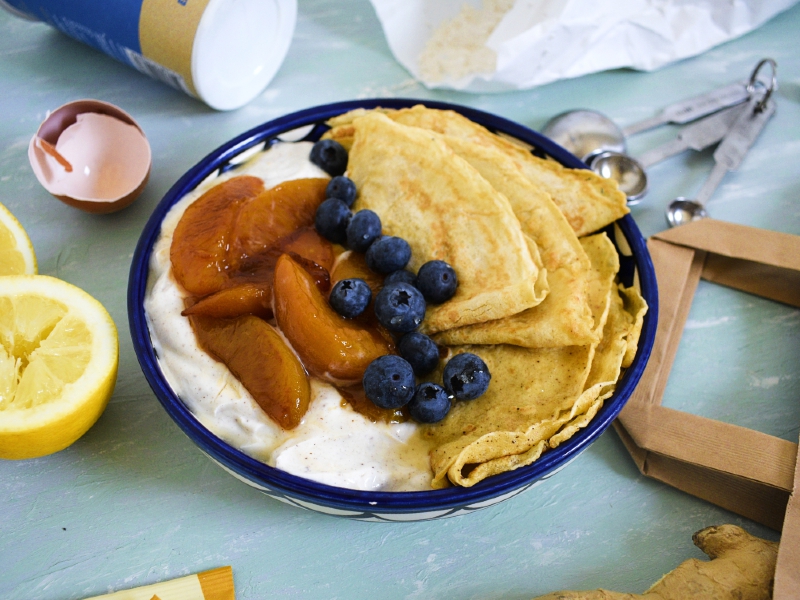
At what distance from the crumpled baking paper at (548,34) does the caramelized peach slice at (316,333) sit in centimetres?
139

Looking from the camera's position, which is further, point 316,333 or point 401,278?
point 401,278

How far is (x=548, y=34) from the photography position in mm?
2373

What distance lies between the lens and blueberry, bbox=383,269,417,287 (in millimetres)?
1519

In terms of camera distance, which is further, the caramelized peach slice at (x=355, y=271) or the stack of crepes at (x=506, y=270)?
the caramelized peach slice at (x=355, y=271)

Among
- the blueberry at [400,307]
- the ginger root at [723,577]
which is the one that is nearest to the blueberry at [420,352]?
the blueberry at [400,307]

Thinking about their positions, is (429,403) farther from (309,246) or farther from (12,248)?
(12,248)

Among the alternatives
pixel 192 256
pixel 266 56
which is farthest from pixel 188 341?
pixel 266 56

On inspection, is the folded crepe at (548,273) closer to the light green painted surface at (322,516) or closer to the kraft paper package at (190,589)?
the light green painted surface at (322,516)

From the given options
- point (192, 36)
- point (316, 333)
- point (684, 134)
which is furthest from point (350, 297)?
point (684, 134)

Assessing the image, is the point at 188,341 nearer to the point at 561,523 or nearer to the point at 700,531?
the point at 561,523

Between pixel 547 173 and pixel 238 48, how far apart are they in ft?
4.20

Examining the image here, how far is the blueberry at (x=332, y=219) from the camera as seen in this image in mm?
1615

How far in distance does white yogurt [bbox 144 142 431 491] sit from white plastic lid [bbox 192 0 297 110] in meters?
0.95

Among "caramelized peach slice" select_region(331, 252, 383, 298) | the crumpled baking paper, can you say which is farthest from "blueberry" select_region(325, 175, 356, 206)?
the crumpled baking paper
